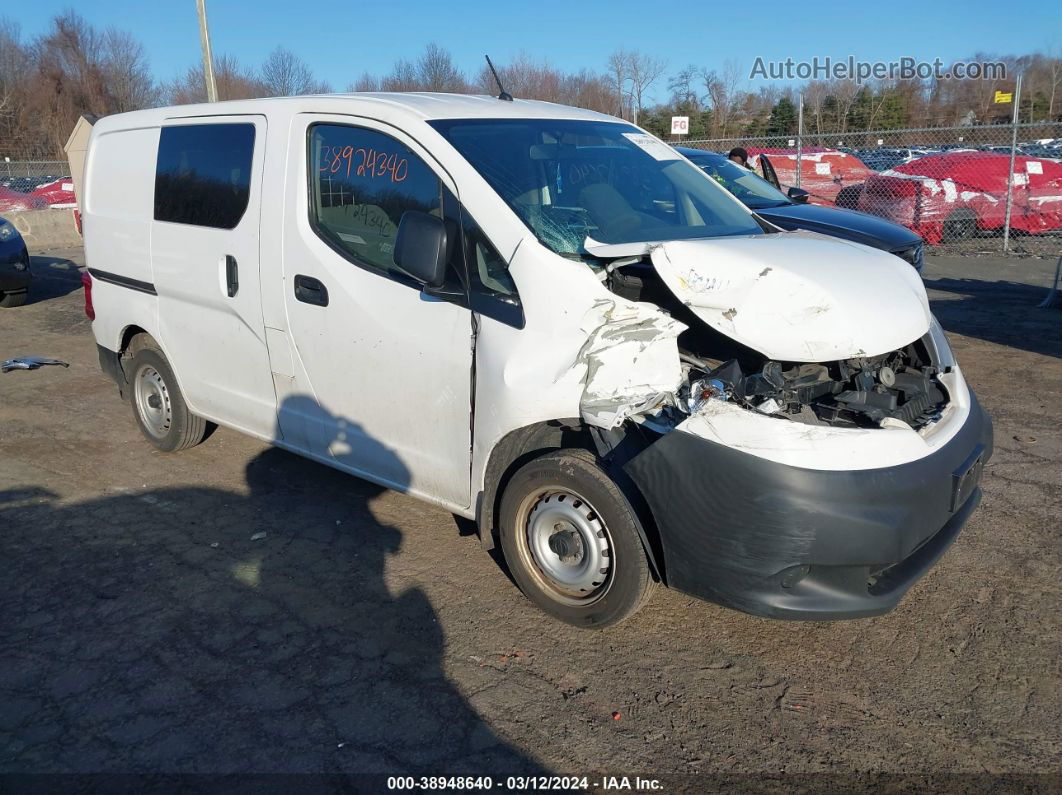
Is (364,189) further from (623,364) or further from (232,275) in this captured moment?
(623,364)

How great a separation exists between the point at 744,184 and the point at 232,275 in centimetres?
664

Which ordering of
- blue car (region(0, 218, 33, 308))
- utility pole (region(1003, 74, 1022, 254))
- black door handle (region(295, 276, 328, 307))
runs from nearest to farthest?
black door handle (region(295, 276, 328, 307)) → blue car (region(0, 218, 33, 308)) → utility pole (region(1003, 74, 1022, 254))

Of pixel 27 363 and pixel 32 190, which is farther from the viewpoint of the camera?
pixel 32 190

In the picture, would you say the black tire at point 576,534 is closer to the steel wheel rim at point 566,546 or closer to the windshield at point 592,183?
the steel wheel rim at point 566,546

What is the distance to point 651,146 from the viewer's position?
4.64 metres

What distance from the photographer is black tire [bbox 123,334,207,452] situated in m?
5.48

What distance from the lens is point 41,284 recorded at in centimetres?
1348

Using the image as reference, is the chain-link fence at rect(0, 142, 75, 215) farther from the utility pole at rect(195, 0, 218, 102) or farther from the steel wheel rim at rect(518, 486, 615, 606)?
the steel wheel rim at rect(518, 486, 615, 606)

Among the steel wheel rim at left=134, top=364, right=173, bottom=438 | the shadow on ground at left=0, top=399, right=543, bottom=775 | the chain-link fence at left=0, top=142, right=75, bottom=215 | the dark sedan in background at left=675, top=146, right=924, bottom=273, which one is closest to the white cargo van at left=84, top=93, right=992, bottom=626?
the shadow on ground at left=0, top=399, right=543, bottom=775

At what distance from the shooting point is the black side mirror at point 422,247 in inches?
136

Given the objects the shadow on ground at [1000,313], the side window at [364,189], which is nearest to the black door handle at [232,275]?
the side window at [364,189]

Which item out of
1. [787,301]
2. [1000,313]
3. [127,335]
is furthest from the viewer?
[1000,313]

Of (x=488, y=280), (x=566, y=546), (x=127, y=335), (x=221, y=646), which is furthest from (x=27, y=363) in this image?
(x=566, y=546)

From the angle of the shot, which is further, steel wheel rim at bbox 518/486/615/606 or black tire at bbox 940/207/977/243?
black tire at bbox 940/207/977/243
